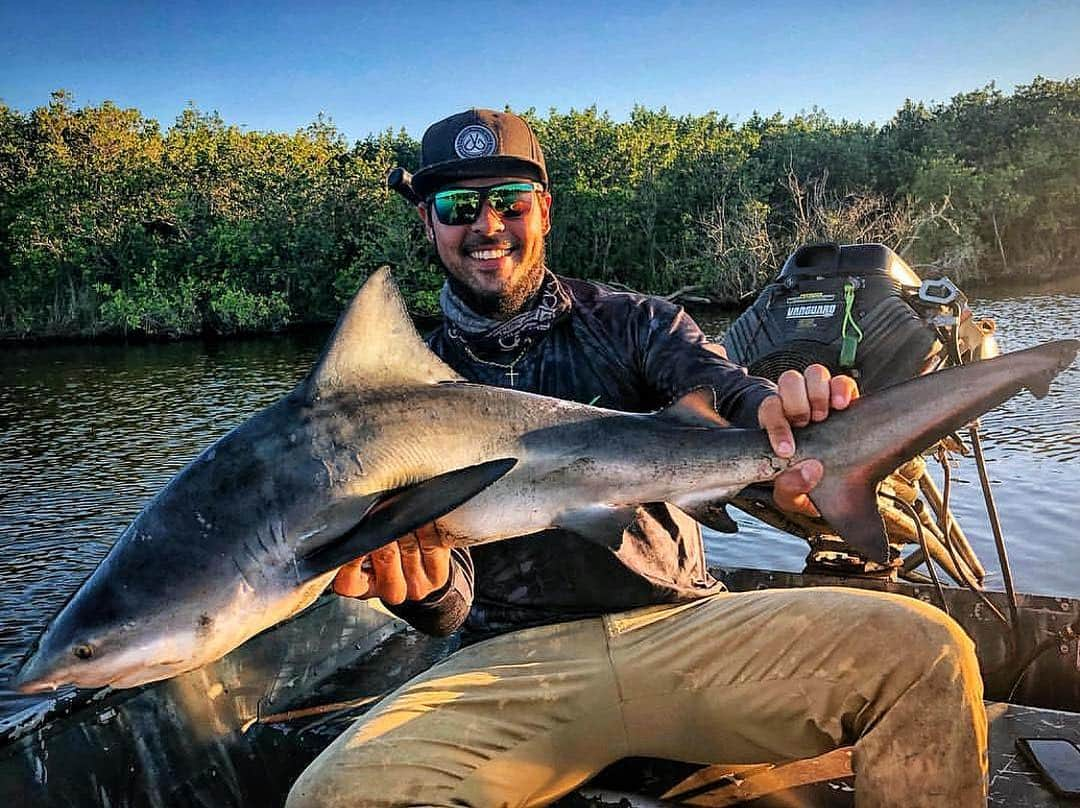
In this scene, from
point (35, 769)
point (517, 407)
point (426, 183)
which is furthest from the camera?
point (426, 183)

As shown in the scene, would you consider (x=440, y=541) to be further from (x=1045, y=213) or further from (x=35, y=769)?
(x=1045, y=213)

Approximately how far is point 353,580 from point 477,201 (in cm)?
159

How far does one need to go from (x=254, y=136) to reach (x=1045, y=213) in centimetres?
4818

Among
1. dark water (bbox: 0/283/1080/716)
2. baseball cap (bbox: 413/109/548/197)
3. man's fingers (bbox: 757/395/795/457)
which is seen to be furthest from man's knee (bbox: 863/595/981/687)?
dark water (bbox: 0/283/1080/716)

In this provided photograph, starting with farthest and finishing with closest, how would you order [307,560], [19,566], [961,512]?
1. [19,566]
2. [961,512]
3. [307,560]

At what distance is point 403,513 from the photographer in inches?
90.6

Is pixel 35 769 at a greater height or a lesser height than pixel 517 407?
lesser

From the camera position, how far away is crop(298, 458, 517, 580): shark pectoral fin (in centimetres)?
225

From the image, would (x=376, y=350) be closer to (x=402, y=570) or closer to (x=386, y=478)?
(x=386, y=478)

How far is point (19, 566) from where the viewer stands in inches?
480

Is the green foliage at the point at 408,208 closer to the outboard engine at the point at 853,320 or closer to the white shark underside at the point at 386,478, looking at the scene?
the outboard engine at the point at 853,320

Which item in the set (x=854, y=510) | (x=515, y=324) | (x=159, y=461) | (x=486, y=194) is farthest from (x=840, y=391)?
(x=159, y=461)

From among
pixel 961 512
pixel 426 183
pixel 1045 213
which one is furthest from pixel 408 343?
pixel 1045 213

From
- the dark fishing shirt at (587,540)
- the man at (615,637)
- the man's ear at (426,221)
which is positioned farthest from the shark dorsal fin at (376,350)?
the man's ear at (426,221)
